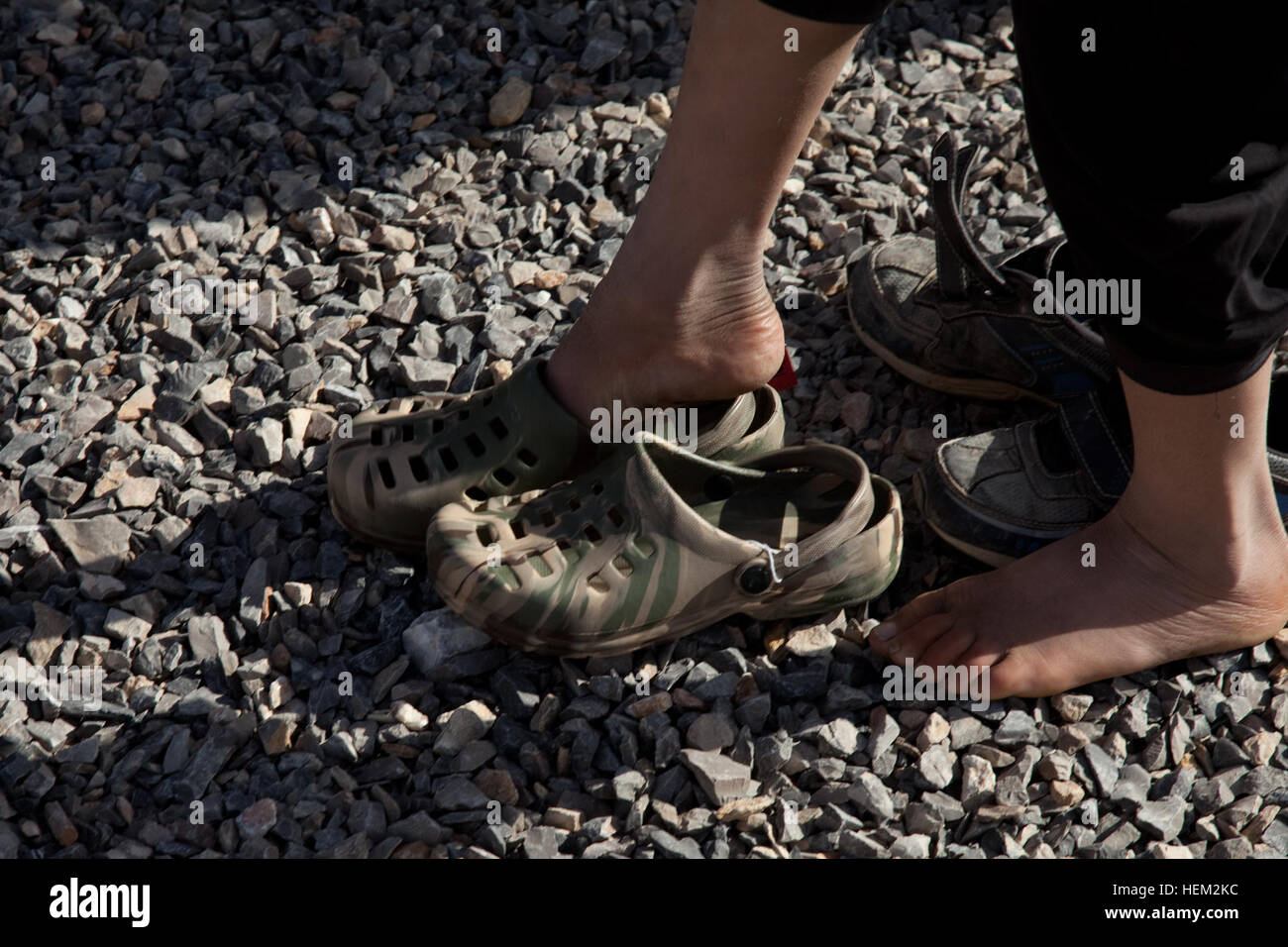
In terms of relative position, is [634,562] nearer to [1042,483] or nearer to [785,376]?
[785,376]

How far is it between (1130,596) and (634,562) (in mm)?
716

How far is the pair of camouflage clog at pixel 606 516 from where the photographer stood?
1.69 meters

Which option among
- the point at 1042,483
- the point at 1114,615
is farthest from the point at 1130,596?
the point at 1042,483

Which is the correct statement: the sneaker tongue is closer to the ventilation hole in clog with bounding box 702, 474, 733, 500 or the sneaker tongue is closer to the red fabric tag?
the red fabric tag

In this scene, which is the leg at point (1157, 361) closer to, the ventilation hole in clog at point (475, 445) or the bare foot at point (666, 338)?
the bare foot at point (666, 338)

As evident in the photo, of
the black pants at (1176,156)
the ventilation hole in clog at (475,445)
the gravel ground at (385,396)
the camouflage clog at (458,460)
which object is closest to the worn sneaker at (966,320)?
the gravel ground at (385,396)

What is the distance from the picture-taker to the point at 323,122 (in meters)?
2.74

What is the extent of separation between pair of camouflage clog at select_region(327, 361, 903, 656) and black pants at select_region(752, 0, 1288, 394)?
1.78 feet

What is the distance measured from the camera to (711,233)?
5.82 feet

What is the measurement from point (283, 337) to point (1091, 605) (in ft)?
5.03

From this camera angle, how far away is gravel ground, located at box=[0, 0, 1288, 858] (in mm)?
1600

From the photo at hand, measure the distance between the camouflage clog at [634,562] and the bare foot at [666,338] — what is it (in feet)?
0.47

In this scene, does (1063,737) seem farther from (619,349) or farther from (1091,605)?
(619,349)
